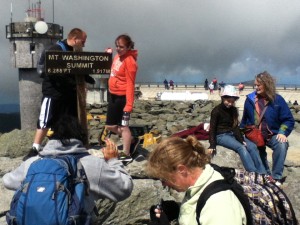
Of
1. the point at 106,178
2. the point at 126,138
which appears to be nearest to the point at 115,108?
the point at 126,138

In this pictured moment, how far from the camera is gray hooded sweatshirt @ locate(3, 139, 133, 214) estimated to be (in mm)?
3242

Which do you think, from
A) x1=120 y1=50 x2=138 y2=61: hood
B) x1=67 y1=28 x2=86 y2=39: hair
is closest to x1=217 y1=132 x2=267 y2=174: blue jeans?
x1=120 y1=50 x2=138 y2=61: hood

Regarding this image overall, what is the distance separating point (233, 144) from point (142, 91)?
44379mm

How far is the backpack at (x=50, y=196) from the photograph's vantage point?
2.92 meters

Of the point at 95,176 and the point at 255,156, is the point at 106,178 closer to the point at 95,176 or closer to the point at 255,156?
the point at 95,176

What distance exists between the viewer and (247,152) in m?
6.09

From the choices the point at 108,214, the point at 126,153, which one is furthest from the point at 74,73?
the point at 108,214

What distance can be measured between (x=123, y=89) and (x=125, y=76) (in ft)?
0.58

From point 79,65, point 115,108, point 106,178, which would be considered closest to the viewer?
point 106,178

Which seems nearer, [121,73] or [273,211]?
[273,211]

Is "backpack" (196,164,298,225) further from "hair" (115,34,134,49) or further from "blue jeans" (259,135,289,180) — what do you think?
"hair" (115,34,134,49)

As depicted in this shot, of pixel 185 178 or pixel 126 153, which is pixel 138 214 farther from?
pixel 185 178

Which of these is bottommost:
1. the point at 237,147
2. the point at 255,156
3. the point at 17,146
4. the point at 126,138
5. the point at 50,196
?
the point at 17,146

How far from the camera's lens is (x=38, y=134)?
5969mm
